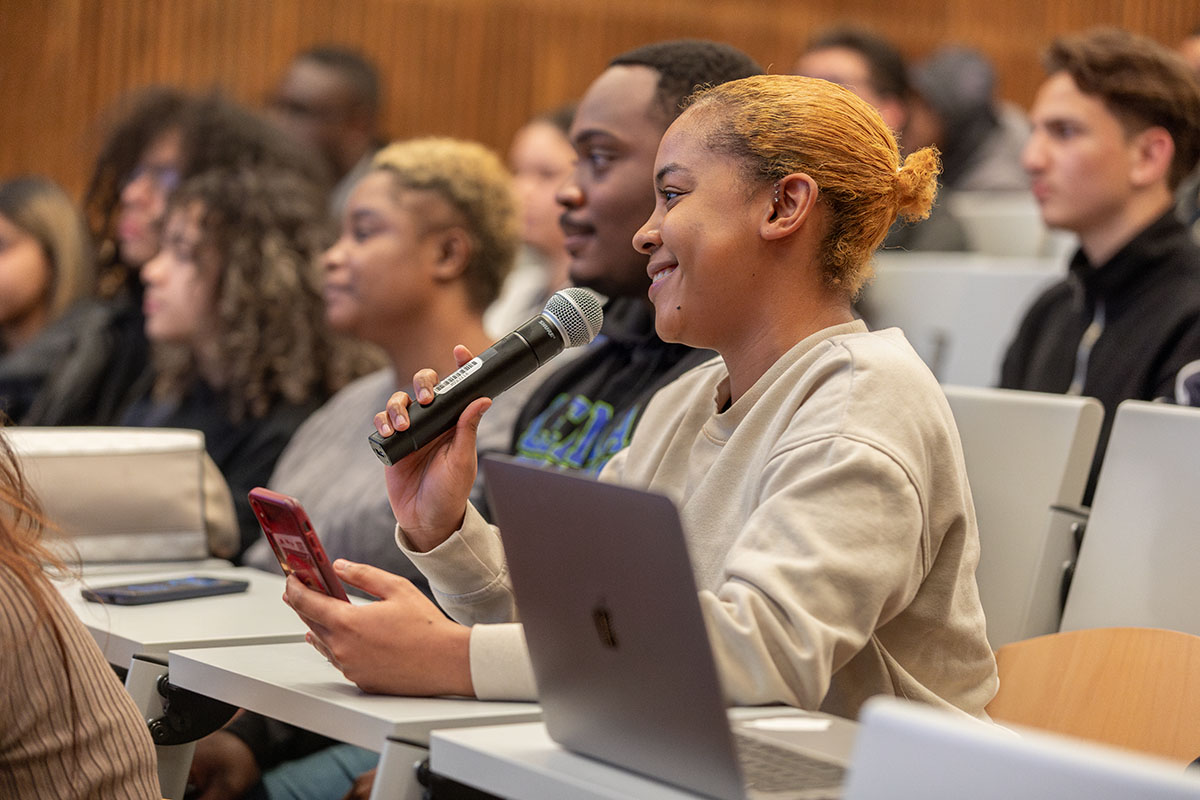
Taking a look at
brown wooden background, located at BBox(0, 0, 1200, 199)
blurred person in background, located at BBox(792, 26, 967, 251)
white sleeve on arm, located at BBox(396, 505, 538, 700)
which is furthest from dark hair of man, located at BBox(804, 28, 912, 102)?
white sleeve on arm, located at BBox(396, 505, 538, 700)

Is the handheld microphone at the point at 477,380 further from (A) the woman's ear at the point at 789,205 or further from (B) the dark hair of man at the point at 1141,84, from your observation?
(B) the dark hair of man at the point at 1141,84

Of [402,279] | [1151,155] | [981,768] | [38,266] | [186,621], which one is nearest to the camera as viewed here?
[981,768]

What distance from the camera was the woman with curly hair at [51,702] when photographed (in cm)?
106

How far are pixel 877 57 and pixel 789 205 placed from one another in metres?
3.25

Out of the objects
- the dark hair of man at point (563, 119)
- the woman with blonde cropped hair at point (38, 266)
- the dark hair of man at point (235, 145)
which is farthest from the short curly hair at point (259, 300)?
the dark hair of man at point (563, 119)

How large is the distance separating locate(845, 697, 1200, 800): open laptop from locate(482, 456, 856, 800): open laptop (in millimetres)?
197

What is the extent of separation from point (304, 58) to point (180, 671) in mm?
4041

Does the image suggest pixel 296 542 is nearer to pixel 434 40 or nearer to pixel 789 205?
pixel 789 205

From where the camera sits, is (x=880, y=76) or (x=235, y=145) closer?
(x=235, y=145)

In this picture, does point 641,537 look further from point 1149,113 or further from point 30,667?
point 1149,113

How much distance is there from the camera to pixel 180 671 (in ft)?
4.56

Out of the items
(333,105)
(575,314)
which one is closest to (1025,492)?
(575,314)

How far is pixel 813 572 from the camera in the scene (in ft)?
3.63

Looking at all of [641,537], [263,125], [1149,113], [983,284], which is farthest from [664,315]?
[263,125]
